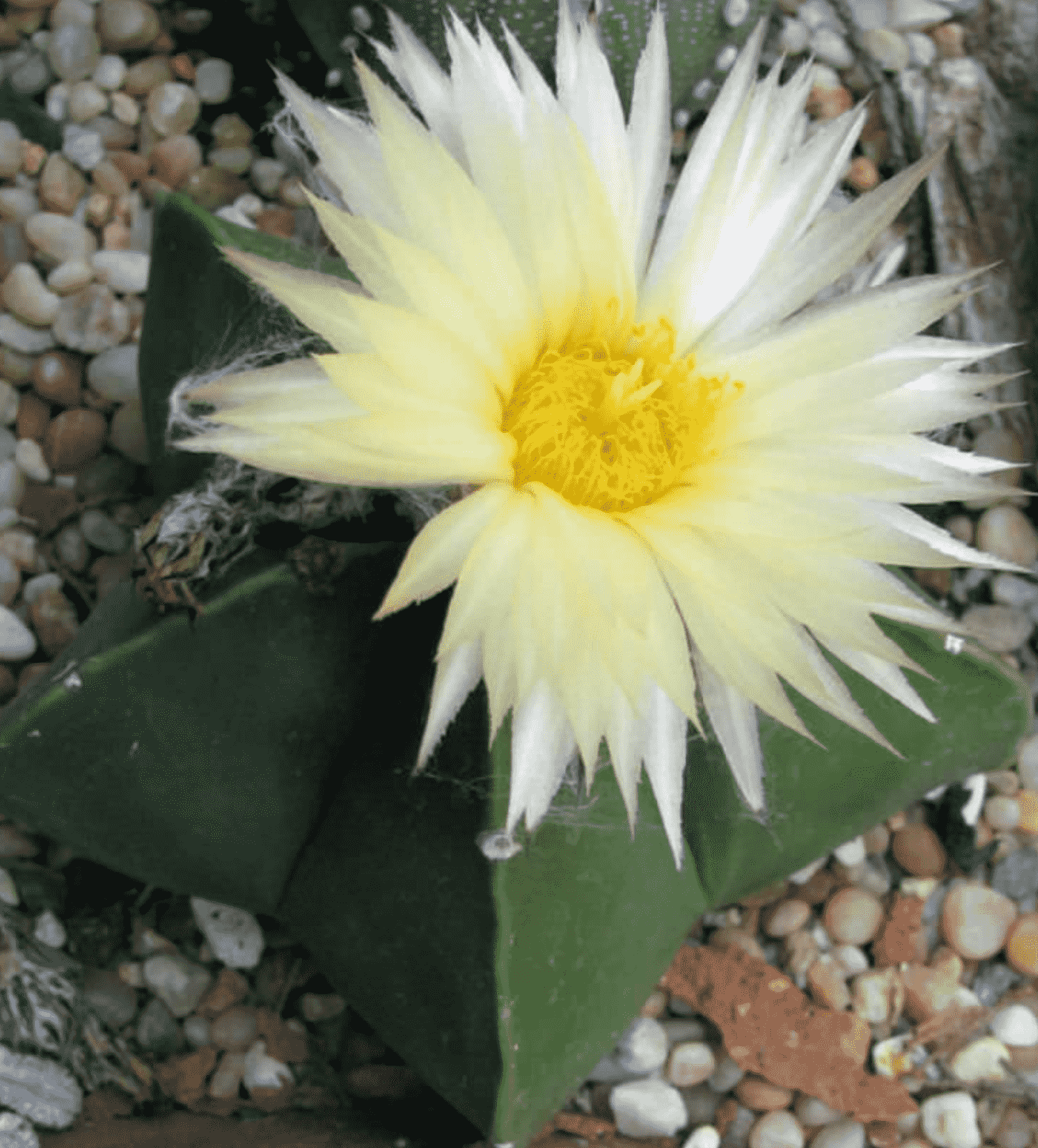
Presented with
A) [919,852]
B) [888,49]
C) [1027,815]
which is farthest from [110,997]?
[888,49]

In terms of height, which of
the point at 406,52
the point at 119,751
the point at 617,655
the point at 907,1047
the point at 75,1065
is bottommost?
the point at 907,1047

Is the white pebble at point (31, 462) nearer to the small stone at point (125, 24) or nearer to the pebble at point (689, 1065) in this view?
the small stone at point (125, 24)

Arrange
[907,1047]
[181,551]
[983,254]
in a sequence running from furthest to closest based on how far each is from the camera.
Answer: [983,254]
[907,1047]
[181,551]

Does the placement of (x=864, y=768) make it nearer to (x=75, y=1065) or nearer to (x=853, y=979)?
(x=853, y=979)

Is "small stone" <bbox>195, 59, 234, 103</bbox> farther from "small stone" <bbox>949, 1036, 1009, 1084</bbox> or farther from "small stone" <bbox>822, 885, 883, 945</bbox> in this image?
"small stone" <bbox>949, 1036, 1009, 1084</bbox>

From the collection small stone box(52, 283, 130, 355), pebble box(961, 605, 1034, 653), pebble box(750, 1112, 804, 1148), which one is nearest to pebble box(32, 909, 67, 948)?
small stone box(52, 283, 130, 355)

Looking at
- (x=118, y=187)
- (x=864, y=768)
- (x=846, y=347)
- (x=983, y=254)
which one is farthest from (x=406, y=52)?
(x=983, y=254)

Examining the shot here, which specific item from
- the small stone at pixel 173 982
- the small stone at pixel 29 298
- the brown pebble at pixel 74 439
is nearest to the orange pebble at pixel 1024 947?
the small stone at pixel 173 982
